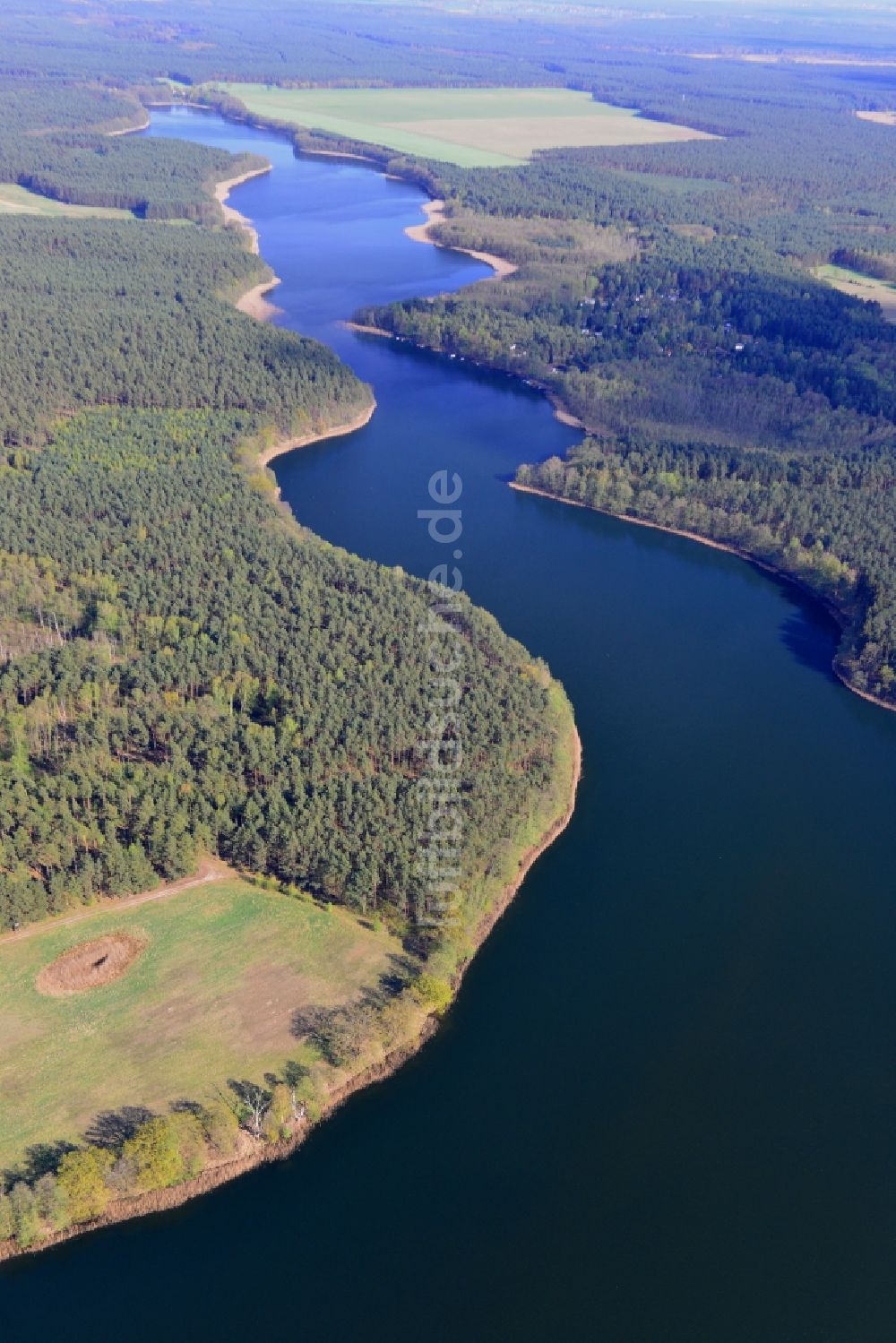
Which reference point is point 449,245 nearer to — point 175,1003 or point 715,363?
point 715,363

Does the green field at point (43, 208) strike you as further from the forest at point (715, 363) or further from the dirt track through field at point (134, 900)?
the dirt track through field at point (134, 900)

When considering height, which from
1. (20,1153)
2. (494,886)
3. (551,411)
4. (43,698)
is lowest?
(20,1153)

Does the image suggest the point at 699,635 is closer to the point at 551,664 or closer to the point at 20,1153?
the point at 551,664

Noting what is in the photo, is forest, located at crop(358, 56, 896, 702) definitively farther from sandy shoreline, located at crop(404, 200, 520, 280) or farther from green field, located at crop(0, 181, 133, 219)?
green field, located at crop(0, 181, 133, 219)

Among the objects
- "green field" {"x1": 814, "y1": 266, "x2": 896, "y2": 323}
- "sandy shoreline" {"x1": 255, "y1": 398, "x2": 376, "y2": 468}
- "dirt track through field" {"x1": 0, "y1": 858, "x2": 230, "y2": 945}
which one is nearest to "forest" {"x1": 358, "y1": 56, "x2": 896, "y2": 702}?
"green field" {"x1": 814, "y1": 266, "x2": 896, "y2": 323}

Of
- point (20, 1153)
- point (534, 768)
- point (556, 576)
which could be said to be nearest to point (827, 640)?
point (556, 576)
